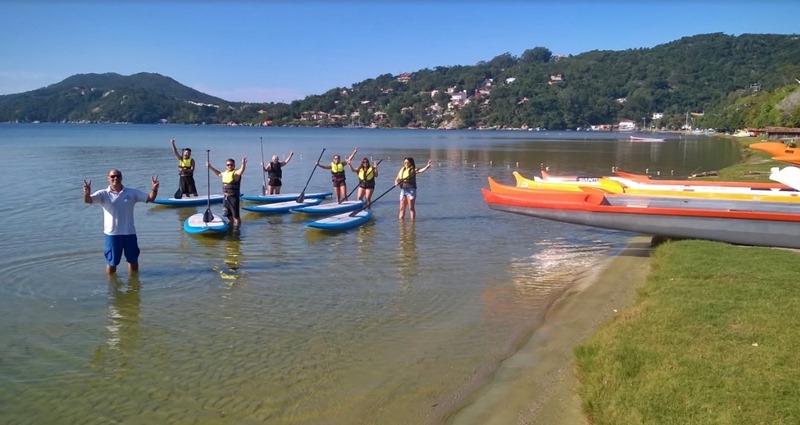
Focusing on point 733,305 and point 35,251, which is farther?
point 35,251

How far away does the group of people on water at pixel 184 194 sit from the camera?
31.3 feet

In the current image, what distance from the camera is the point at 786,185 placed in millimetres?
13578

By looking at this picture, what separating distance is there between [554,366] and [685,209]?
6.41m

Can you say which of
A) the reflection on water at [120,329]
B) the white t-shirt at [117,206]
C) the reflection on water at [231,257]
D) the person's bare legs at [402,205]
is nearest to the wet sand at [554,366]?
the reflection on water at [120,329]

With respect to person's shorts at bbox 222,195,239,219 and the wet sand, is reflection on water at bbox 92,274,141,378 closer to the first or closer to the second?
the wet sand

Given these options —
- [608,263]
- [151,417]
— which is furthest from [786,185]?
[151,417]

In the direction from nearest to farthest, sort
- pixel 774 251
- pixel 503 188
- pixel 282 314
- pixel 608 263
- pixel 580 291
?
Result: pixel 282 314, pixel 580 291, pixel 774 251, pixel 608 263, pixel 503 188

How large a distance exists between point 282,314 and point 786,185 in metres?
11.4

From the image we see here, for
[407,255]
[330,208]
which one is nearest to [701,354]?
[407,255]

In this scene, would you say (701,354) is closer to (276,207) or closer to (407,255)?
(407,255)

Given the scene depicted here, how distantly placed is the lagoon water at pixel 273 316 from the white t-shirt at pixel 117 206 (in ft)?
3.27

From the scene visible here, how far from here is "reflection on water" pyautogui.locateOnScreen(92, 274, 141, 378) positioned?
7.04m

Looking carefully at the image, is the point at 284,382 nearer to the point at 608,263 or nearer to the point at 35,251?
the point at 608,263

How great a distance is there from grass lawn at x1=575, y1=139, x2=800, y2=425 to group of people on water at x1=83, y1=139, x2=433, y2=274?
6947 millimetres
